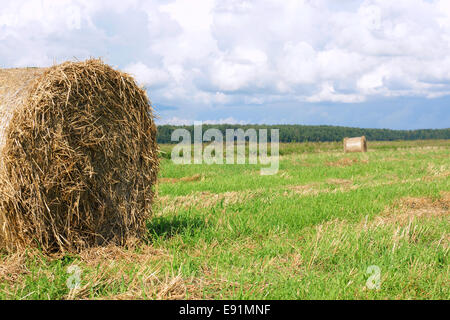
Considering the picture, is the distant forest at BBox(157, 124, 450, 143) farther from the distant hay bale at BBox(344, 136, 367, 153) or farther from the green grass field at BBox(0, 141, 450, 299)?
the green grass field at BBox(0, 141, 450, 299)

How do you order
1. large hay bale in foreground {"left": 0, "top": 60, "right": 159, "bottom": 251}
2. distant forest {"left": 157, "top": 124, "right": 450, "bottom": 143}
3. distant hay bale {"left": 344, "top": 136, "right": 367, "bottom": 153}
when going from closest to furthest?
large hay bale in foreground {"left": 0, "top": 60, "right": 159, "bottom": 251} < distant hay bale {"left": 344, "top": 136, "right": 367, "bottom": 153} < distant forest {"left": 157, "top": 124, "right": 450, "bottom": 143}

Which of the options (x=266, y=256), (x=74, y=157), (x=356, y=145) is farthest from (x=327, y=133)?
(x=74, y=157)

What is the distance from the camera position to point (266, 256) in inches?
208

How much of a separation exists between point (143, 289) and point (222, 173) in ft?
40.5

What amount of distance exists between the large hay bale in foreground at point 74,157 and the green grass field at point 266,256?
340 mm

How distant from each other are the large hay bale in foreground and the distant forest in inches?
1947

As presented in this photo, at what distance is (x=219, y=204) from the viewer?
8.77m

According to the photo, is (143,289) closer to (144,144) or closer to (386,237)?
(144,144)

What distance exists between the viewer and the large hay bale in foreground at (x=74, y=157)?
5285 millimetres

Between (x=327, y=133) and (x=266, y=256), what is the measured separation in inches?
2879

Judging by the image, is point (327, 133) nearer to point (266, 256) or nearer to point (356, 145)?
A: point (356, 145)

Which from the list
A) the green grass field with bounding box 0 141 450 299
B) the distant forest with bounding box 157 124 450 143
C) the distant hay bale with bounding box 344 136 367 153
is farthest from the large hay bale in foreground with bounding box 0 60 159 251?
the distant forest with bounding box 157 124 450 143

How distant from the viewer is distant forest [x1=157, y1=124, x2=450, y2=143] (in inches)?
2590

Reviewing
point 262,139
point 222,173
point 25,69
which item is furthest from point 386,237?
point 262,139
